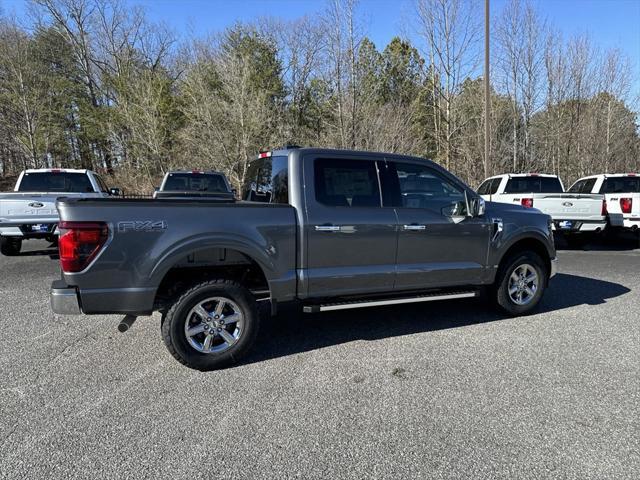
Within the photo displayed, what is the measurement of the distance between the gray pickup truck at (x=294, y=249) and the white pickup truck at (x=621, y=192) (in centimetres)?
669

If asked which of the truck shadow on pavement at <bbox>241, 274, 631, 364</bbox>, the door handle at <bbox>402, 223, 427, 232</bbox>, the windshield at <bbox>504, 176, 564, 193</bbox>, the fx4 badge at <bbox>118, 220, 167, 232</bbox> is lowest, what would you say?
the truck shadow on pavement at <bbox>241, 274, 631, 364</bbox>

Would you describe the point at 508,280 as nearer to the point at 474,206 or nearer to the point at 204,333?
the point at 474,206

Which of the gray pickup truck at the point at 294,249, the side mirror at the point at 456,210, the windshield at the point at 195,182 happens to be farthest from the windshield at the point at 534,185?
the windshield at the point at 195,182

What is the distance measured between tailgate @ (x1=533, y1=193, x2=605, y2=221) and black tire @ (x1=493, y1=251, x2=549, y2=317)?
5301 millimetres

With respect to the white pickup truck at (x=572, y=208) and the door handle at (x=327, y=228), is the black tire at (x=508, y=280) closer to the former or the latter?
the door handle at (x=327, y=228)

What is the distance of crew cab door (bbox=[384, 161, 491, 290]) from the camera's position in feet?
14.5

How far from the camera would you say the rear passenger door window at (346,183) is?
4.12 metres

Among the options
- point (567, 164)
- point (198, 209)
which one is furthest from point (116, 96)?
point (198, 209)

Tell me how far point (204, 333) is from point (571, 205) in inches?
368

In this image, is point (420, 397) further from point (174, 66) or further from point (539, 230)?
point (174, 66)

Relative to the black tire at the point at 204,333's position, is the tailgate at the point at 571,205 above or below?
above

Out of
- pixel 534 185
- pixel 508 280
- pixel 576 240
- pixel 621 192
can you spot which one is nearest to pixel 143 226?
pixel 508 280

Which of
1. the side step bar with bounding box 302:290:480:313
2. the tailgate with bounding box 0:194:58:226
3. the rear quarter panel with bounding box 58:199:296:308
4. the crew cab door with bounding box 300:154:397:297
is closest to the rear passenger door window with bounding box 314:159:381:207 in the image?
the crew cab door with bounding box 300:154:397:297

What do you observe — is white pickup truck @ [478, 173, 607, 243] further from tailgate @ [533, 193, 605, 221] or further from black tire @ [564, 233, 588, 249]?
black tire @ [564, 233, 588, 249]
